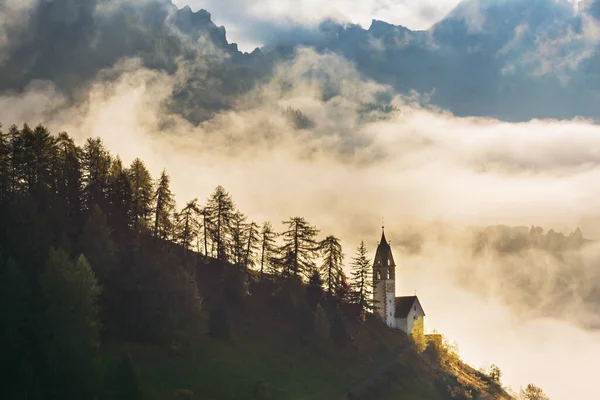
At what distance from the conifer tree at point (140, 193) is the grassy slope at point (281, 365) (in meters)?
19.3

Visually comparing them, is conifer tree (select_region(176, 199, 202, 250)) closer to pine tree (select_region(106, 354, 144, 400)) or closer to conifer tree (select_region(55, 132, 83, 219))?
conifer tree (select_region(55, 132, 83, 219))

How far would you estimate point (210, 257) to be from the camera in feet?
385

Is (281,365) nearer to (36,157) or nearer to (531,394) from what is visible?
(36,157)

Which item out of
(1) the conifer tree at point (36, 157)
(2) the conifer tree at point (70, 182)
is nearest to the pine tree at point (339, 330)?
(2) the conifer tree at point (70, 182)

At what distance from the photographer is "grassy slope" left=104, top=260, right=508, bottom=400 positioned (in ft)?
258

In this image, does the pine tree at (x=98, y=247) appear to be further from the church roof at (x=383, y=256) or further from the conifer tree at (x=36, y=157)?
the church roof at (x=383, y=256)

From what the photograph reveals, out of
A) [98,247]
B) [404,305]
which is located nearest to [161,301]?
[98,247]

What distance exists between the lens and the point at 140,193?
10506 cm

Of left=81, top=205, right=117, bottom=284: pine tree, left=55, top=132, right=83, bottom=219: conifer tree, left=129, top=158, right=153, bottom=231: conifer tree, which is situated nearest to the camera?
left=81, top=205, right=117, bottom=284: pine tree

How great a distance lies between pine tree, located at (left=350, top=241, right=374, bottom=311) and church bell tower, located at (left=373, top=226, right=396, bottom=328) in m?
18.9

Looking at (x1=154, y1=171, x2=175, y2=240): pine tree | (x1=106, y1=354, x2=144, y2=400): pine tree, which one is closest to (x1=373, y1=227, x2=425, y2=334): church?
(x1=154, y1=171, x2=175, y2=240): pine tree

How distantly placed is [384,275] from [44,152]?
81191 millimetres

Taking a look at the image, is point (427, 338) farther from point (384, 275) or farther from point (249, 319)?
point (249, 319)

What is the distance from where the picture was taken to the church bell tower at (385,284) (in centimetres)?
15150
